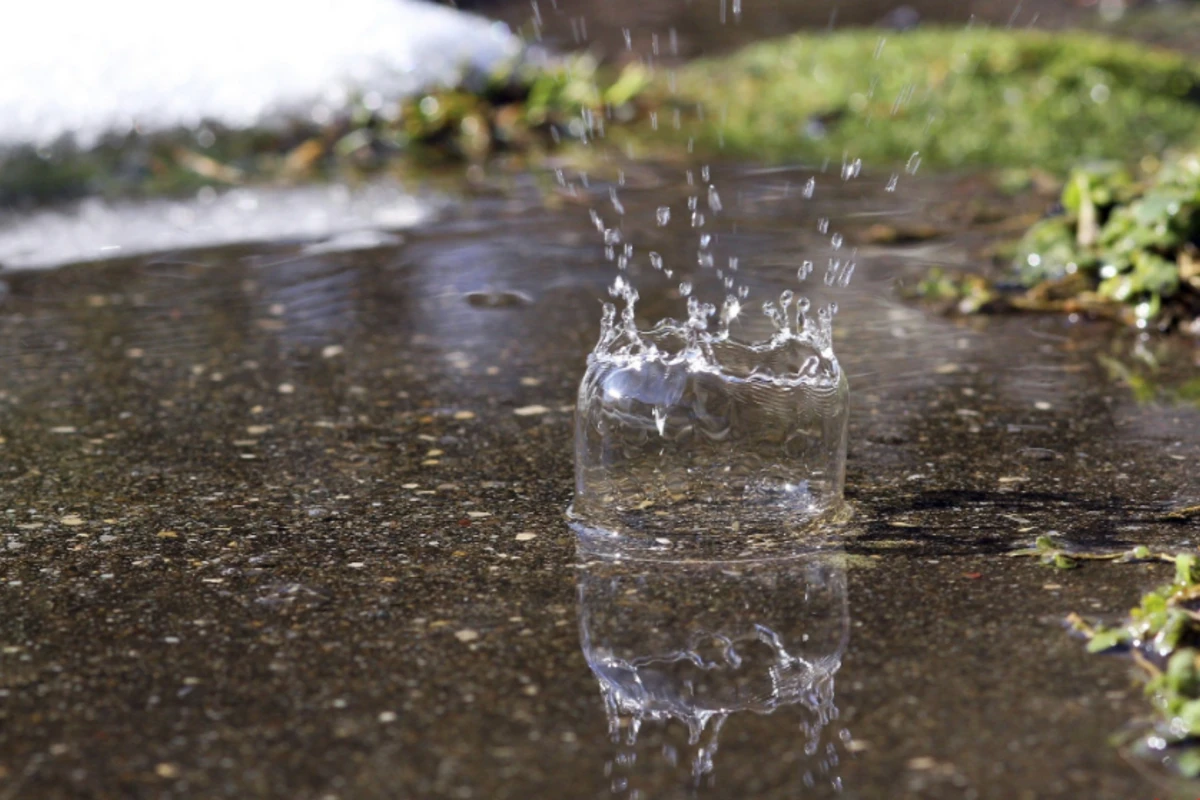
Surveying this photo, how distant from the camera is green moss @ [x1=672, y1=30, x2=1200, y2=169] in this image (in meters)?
6.53

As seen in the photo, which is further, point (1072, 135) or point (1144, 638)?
point (1072, 135)

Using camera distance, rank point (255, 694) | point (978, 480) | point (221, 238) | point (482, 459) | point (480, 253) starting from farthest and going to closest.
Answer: point (221, 238)
point (480, 253)
point (482, 459)
point (978, 480)
point (255, 694)

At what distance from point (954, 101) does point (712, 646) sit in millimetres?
5196

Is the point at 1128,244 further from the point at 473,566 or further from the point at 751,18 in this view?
the point at 751,18

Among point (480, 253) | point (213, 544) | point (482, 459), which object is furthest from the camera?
point (480, 253)

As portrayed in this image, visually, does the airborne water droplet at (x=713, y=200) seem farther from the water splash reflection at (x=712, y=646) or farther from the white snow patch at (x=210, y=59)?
the water splash reflection at (x=712, y=646)

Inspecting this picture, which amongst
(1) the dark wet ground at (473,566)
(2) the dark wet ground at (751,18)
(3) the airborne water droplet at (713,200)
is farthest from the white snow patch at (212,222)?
(2) the dark wet ground at (751,18)

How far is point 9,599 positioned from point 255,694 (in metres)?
0.59

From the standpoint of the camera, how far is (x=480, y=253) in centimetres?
506

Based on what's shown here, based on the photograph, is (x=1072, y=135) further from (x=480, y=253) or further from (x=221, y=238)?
(x=221, y=238)

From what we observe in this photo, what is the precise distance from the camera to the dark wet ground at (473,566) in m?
1.91

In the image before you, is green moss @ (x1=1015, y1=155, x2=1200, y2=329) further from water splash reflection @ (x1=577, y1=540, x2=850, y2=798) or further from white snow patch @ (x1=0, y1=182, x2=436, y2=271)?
white snow patch @ (x1=0, y1=182, x2=436, y2=271)

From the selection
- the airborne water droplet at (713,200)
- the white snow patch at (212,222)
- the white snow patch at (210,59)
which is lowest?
the airborne water droplet at (713,200)

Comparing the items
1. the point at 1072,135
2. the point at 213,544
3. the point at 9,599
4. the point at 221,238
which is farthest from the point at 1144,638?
the point at 1072,135
